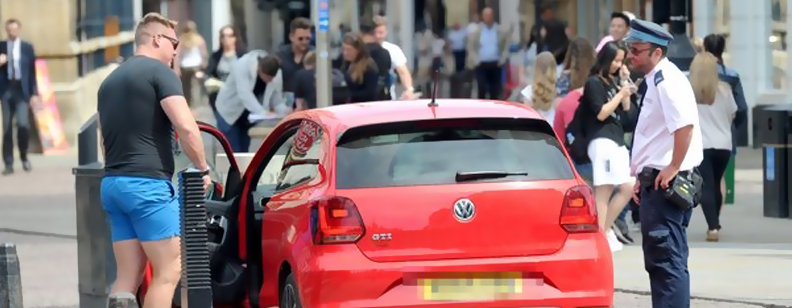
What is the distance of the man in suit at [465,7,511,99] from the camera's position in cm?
2899

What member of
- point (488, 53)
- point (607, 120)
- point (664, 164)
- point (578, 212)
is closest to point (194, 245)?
point (578, 212)

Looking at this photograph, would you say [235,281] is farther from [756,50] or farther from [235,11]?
[235,11]

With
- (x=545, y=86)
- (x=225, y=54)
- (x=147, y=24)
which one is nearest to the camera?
(x=147, y=24)

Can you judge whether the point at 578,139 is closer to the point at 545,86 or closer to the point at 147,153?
the point at 545,86

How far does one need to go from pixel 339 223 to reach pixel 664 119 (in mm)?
1696

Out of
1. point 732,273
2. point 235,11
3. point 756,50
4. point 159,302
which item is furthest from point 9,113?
point 235,11

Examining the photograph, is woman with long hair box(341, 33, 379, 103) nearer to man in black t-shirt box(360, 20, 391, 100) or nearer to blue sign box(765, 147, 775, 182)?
man in black t-shirt box(360, 20, 391, 100)

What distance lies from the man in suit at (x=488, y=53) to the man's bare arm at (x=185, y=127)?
20689mm

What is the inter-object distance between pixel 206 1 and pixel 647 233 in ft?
94.8

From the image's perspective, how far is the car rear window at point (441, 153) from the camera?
8.25m

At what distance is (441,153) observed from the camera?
8.34 metres

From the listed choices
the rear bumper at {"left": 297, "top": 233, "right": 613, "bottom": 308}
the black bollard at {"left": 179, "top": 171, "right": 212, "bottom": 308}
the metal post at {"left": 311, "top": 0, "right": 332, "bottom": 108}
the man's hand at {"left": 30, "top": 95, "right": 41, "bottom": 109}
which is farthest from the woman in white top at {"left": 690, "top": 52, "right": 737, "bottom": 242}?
the man's hand at {"left": 30, "top": 95, "right": 41, "bottom": 109}

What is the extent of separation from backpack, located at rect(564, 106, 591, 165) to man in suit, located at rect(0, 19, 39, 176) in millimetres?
10288

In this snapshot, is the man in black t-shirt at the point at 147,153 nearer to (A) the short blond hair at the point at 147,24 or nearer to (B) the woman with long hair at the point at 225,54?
(A) the short blond hair at the point at 147,24
